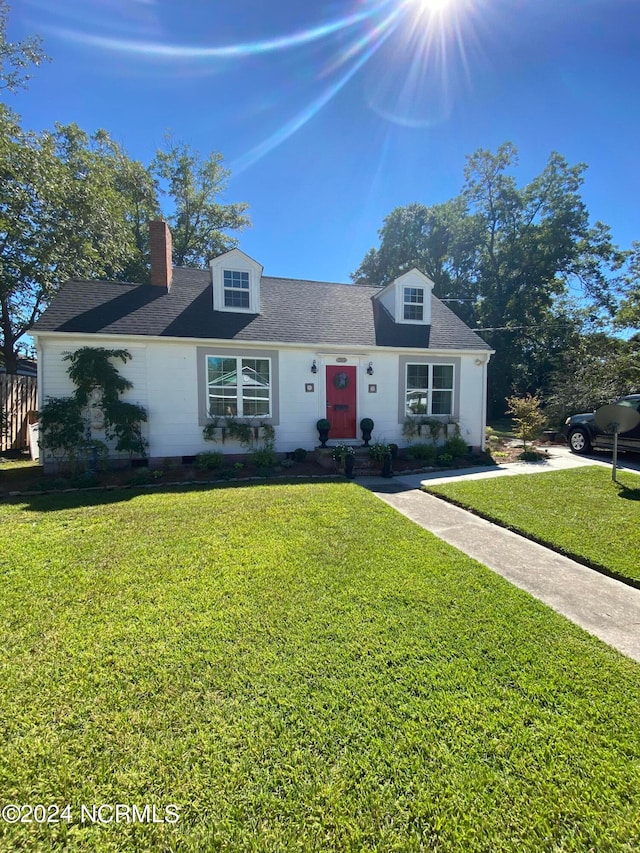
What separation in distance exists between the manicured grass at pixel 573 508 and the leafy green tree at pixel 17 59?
68.4 ft

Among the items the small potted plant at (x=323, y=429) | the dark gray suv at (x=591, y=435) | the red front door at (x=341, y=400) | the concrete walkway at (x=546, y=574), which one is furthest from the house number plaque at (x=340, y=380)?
the dark gray suv at (x=591, y=435)

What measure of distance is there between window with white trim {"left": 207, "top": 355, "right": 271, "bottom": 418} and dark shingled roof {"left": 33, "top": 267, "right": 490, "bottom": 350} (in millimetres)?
687

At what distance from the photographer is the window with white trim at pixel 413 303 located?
11914 millimetres

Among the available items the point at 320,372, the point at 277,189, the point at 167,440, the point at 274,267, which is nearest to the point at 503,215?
the point at 274,267

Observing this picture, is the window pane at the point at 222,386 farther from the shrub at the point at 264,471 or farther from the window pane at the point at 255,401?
the shrub at the point at 264,471

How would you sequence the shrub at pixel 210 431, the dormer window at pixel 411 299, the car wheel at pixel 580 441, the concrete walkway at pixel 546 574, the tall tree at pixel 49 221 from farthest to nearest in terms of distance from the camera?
the tall tree at pixel 49 221
the dormer window at pixel 411 299
the car wheel at pixel 580 441
the shrub at pixel 210 431
the concrete walkway at pixel 546 574

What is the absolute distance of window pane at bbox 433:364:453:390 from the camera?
36.9 ft

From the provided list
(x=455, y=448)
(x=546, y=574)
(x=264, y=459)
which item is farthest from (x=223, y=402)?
(x=546, y=574)

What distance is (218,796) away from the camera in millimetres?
1713

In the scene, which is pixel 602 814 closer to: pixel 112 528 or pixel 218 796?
pixel 218 796

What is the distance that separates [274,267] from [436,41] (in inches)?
503

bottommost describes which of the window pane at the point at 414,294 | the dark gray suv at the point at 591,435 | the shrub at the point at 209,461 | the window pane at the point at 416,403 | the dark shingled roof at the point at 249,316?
the shrub at the point at 209,461

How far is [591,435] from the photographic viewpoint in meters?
11.1

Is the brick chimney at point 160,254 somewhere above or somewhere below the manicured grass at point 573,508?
above
